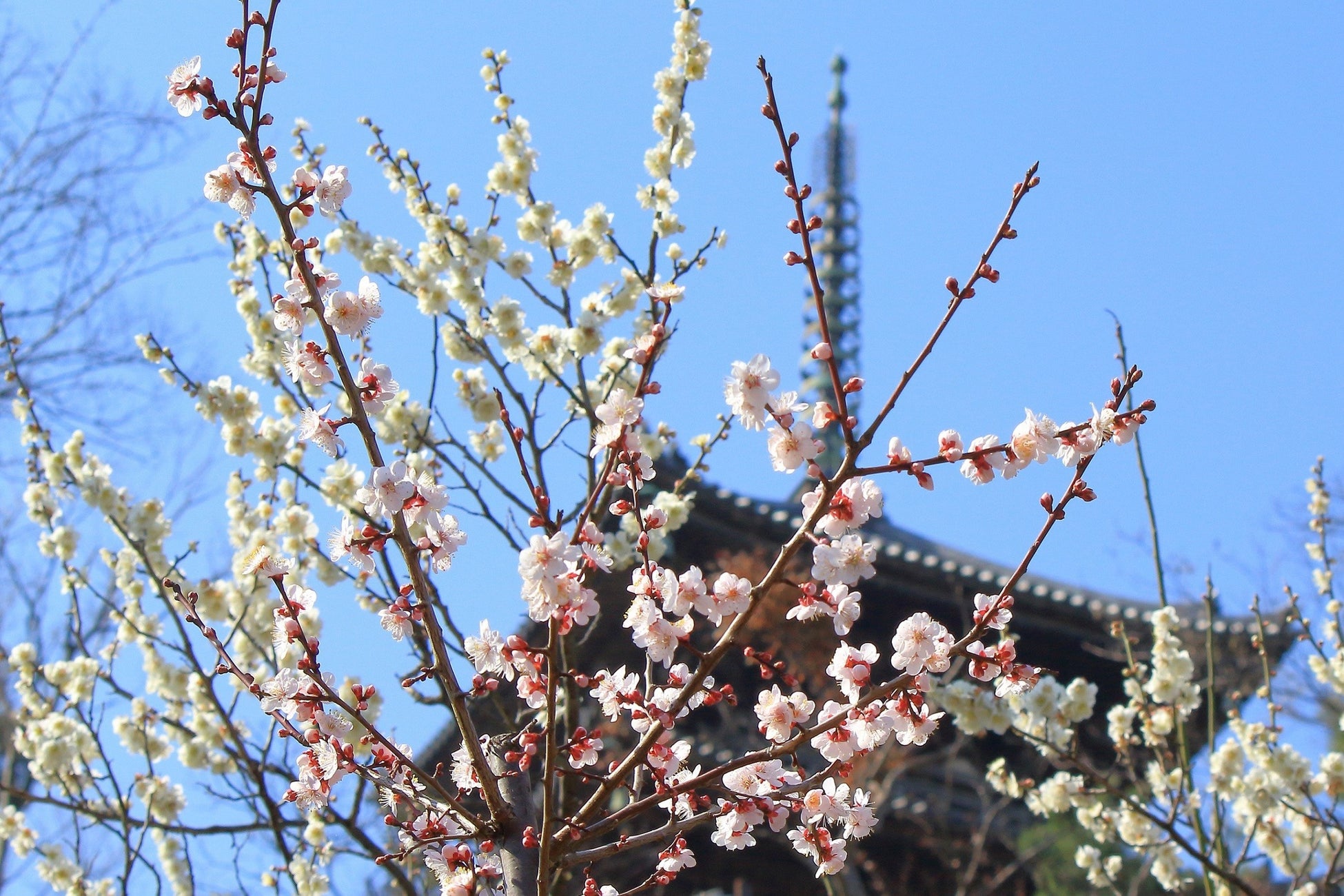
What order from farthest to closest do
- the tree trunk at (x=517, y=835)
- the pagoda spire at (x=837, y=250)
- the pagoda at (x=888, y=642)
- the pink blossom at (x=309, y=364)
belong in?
1. the pagoda spire at (x=837, y=250)
2. the pagoda at (x=888, y=642)
3. the tree trunk at (x=517, y=835)
4. the pink blossom at (x=309, y=364)

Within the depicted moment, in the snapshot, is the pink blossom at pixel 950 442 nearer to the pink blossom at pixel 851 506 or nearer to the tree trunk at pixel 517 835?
the pink blossom at pixel 851 506

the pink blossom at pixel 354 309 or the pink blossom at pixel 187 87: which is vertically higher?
the pink blossom at pixel 187 87

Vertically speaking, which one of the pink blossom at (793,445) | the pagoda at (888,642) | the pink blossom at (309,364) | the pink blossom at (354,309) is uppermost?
the pagoda at (888,642)

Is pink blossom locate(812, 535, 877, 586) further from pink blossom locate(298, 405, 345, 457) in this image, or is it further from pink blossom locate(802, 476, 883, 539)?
pink blossom locate(298, 405, 345, 457)

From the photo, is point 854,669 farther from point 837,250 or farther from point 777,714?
point 837,250

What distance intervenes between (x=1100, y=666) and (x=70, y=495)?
9.98 metres

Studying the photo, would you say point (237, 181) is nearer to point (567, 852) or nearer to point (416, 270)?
point (567, 852)

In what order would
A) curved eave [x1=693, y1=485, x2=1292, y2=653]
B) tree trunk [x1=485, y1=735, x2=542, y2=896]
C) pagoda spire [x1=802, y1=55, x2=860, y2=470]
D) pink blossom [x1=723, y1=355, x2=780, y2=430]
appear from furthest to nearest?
pagoda spire [x1=802, y1=55, x2=860, y2=470]
curved eave [x1=693, y1=485, x2=1292, y2=653]
tree trunk [x1=485, y1=735, x2=542, y2=896]
pink blossom [x1=723, y1=355, x2=780, y2=430]

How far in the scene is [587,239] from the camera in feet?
16.0

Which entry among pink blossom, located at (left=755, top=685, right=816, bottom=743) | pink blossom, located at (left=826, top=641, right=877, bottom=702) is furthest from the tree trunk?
pink blossom, located at (left=826, top=641, right=877, bottom=702)

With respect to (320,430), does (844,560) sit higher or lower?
lower

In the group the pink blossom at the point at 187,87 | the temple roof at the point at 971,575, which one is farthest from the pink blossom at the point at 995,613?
the temple roof at the point at 971,575

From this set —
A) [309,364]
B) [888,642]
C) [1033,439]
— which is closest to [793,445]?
[1033,439]

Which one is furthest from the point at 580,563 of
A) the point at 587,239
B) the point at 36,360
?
the point at 36,360
